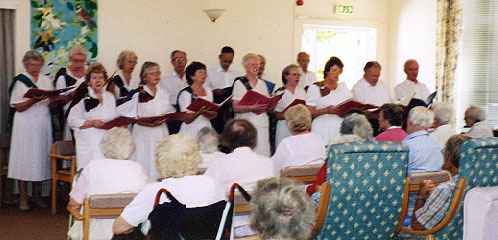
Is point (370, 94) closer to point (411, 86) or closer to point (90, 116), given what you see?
point (411, 86)

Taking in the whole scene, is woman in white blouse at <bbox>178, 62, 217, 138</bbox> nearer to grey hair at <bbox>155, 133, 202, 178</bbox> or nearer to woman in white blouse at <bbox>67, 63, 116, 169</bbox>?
woman in white blouse at <bbox>67, 63, 116, 169</bbox>

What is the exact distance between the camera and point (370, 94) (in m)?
7.80

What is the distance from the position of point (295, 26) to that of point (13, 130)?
16.5 feet

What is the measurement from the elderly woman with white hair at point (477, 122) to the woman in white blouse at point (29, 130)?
4.53 meters

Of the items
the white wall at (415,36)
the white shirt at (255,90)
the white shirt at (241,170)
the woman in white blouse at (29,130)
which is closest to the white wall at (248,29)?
the white wall at (415,36)

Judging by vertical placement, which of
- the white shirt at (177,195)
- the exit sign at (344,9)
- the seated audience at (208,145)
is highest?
the exit sign at (344,9)

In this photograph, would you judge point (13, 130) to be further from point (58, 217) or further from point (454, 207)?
point (454, 207)

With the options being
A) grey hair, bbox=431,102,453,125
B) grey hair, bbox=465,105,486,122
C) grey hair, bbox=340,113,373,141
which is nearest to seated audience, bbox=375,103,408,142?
grey hair, bbox=340,113,373,141

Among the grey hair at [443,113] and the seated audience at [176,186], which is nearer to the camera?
the seated audience at [176,186]

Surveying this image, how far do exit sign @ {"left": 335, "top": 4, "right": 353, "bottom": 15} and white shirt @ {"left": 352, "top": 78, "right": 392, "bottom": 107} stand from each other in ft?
9.81

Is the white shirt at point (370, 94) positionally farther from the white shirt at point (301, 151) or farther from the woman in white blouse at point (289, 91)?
the white shirt at point (301, 151)

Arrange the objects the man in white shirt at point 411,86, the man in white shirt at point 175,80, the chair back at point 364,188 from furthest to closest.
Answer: the man in white shirt at point 411,86
the man in white shirt at point 175,80
the chair back at point 364,188

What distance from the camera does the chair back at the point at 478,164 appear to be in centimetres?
372

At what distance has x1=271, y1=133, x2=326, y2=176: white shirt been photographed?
16.5 ft
